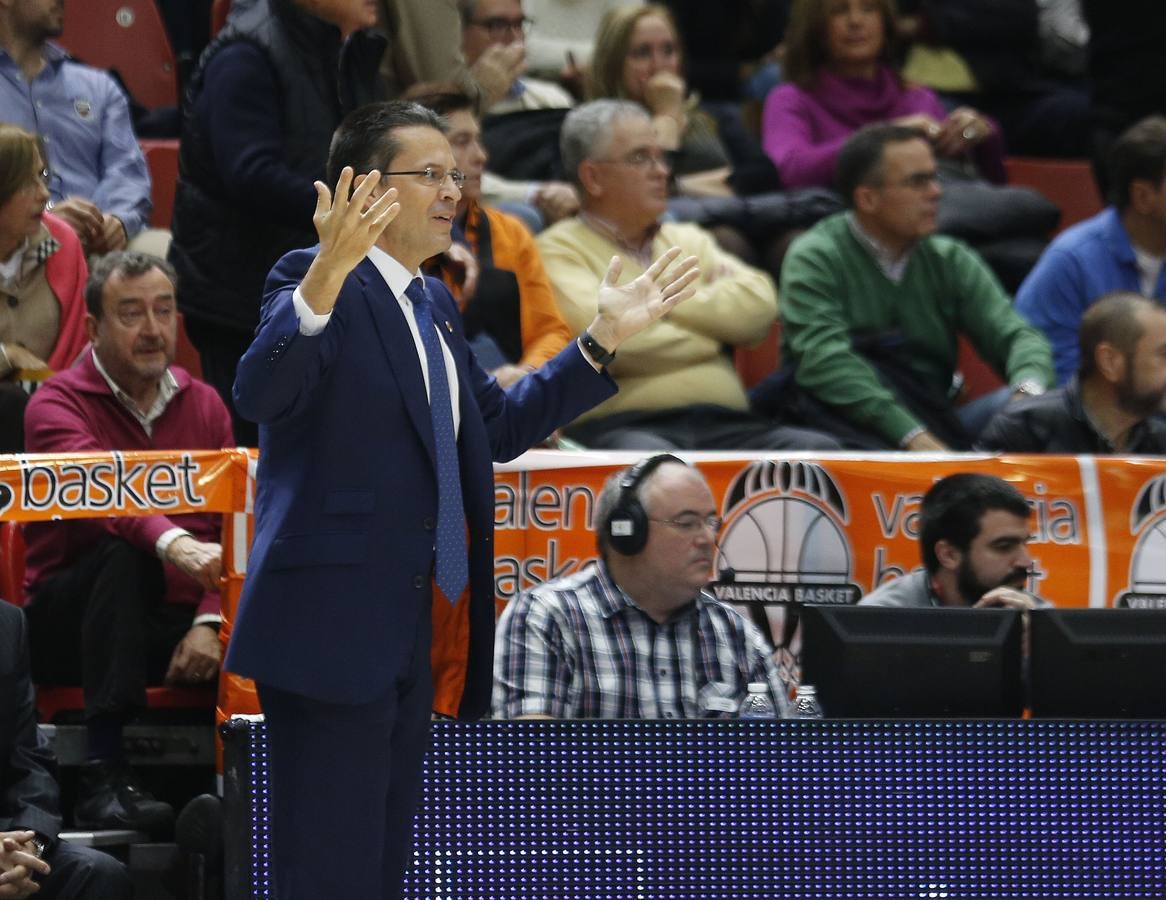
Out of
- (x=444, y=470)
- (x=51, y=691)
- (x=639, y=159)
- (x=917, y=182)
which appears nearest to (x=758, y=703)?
(x=444, y=470)

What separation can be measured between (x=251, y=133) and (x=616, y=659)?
1.97 m

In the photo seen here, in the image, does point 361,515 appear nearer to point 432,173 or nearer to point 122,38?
point 432,173

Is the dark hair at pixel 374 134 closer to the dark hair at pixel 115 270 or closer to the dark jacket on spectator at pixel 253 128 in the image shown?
the dark hair at pixel 115 270

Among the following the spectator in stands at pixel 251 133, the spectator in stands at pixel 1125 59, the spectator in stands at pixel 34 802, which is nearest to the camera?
the spectator in stands at pixel 34 802

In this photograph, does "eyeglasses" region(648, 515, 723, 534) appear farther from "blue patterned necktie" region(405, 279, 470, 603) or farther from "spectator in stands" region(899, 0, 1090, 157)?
"spectator in stands" region(899, 0, 1090, 157)

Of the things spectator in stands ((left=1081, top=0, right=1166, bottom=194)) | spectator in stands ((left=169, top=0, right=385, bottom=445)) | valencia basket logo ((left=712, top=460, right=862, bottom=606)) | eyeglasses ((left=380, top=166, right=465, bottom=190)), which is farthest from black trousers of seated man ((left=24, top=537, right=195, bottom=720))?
spectator in stands ((left=1081, top=0, right=1166, bottom=194))

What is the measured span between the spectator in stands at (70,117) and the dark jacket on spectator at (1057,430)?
8.96 ft

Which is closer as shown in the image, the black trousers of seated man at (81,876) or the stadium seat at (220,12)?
the black trousers of seated man at (81,876)

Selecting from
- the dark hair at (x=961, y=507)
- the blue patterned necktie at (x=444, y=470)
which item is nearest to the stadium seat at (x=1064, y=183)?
Result: the dark hair at (x=961, y=507)

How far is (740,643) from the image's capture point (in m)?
5.07

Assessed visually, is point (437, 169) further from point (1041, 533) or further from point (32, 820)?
point (1041, 533)

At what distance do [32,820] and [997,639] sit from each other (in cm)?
216

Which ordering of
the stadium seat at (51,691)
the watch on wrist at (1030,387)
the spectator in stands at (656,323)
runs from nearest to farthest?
the stadium seat at (51,691) → the spectator in stands at (656,323) → the watch on wrist at (1030,387)

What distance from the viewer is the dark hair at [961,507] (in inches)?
210
